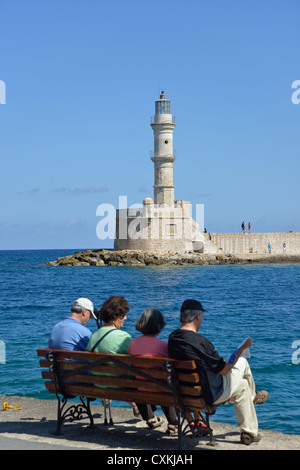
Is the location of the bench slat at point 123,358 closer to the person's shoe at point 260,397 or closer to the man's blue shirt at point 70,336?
the man's blue shirt at point 70,336

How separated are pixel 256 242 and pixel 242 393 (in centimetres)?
5461

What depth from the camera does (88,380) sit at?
488 cm

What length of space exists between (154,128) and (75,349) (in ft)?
156

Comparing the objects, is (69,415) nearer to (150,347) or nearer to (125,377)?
(125,377)

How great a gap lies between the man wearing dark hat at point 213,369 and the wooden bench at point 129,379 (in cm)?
8

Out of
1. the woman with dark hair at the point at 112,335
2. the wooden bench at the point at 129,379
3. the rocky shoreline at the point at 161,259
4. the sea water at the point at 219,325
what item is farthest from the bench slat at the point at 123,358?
the rocky shoreline at the point at 161,259

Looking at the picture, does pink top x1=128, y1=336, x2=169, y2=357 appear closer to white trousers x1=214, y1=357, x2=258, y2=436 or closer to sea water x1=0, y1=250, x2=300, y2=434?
white trousers x1=214, y1=357, x2=258, y2=436

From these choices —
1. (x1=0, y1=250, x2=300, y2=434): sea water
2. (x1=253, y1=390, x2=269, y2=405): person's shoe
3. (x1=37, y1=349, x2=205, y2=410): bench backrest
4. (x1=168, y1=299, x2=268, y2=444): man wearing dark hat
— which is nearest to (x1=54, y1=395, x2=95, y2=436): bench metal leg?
(x1=37, y1=349, x2=205, y2=410): bench backrest

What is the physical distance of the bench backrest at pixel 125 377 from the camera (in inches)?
173

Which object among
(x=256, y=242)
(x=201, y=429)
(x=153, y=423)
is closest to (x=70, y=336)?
(x=153, y=423)

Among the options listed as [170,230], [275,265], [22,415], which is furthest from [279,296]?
[275,265]

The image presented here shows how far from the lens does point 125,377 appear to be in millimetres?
4746

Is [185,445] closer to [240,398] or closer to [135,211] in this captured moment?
[240,398]
